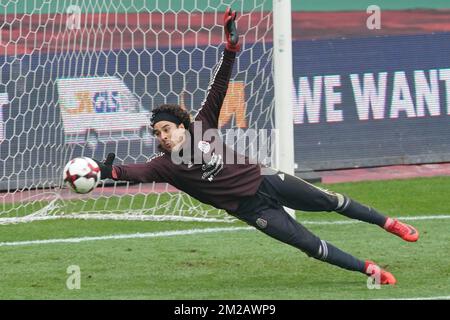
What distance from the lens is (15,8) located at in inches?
566

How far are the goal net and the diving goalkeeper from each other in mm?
3784

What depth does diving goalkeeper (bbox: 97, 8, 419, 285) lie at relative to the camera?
28.5 ft

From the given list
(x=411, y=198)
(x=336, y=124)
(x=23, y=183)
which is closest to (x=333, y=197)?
(x=411, y=198)

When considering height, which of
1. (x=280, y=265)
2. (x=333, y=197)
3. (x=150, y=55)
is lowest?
(x=280, y=265)

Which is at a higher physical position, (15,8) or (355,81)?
(15,8)

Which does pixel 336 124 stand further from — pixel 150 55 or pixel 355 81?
pixel 150 55

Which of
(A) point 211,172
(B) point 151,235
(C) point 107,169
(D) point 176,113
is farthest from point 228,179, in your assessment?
(B) point 151,235

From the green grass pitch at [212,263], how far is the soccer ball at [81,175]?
0.75 metres

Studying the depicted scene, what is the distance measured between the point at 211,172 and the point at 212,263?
1.31m

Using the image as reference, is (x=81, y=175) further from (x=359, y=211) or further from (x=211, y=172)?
(x=359, y=211)

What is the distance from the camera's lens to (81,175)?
27.1ft

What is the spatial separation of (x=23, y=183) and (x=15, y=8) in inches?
87.5

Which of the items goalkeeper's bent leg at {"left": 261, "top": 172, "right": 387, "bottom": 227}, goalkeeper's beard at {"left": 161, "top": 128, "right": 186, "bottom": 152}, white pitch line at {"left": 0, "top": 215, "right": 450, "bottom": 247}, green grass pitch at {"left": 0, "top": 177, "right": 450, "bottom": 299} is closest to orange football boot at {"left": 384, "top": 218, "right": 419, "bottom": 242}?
goalkeeper's bent leg at {"left": 261, "top": 172, "right": 387, "bottom": 227}
